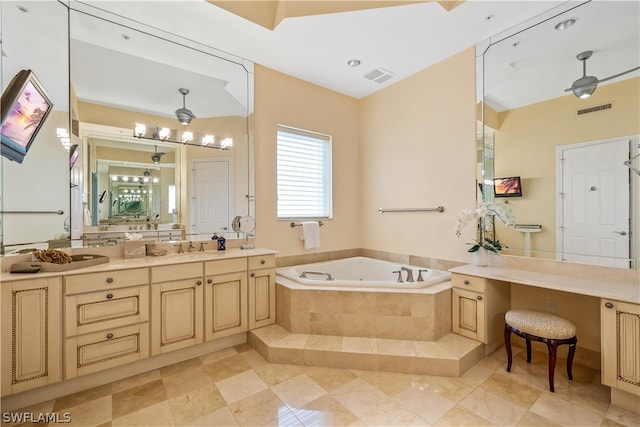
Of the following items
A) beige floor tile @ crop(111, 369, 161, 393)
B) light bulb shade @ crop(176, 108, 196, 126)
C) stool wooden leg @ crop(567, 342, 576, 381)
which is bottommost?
beige floor tile @ crop(111, 369, 161, 393)

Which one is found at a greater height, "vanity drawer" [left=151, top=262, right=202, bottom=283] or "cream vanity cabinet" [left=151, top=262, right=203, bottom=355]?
"vanity drawer" [left=151, top=262, right=202, bottom=283]

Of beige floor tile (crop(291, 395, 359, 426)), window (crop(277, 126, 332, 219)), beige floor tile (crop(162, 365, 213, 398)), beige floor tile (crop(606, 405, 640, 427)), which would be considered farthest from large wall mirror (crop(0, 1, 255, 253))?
beige floor tile (crop(606, 405, 640, 427))

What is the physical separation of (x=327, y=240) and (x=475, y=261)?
1711mm

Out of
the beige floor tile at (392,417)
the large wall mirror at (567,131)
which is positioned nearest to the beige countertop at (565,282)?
the large wall mirror at (567,131)

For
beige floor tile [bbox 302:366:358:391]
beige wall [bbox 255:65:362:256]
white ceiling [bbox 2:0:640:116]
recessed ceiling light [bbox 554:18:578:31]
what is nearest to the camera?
beige floor tile [bbox 302:366:358:391]

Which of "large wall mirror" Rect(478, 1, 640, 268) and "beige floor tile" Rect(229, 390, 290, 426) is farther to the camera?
"large wall mirror" Rect(478, 1, 640, 268)

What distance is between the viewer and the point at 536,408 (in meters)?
1.68

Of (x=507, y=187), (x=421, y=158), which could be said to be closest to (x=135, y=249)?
(x=421, y=158)

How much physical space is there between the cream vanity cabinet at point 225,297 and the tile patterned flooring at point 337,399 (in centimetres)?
30

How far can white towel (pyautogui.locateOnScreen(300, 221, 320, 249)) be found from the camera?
10.8 feet

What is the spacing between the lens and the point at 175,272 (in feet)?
6.99

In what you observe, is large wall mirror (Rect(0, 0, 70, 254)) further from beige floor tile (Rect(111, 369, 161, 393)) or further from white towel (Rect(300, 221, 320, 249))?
white towel (Rect(300, 221, 320, 249))

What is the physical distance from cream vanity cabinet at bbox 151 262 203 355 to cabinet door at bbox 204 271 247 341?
0.23 feet

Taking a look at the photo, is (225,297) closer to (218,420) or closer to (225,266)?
(225,266)
